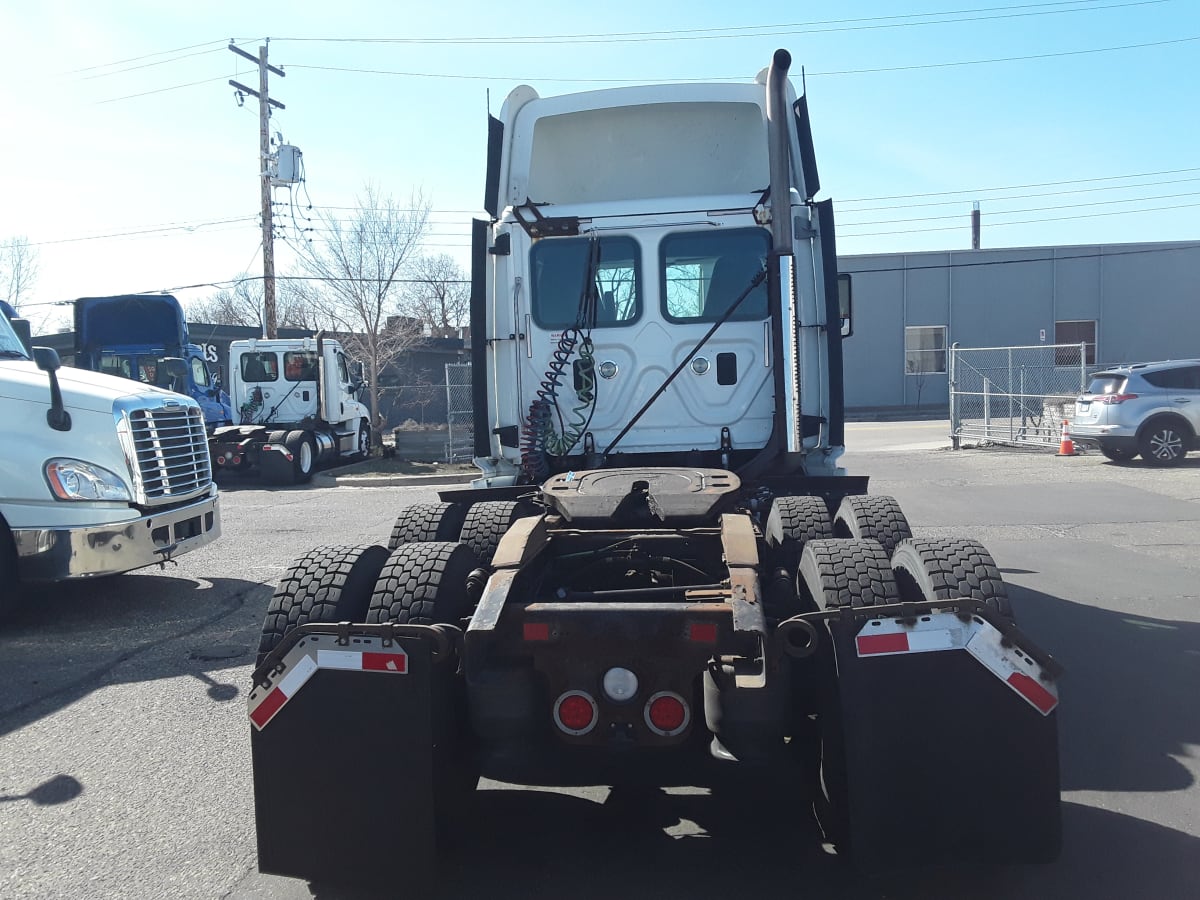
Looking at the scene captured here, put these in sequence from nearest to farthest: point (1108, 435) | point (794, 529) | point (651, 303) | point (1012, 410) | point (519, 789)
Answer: point (519, 789) → point (794, 529) → point (651, 303) → point (1108, 435) → point (1012, 410)

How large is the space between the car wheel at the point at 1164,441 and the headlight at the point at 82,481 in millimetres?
15629

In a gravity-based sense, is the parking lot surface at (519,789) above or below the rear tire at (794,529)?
below

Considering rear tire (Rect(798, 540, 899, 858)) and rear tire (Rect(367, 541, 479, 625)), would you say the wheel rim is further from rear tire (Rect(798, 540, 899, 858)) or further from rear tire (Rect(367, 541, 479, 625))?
rear tire (Rect(367, 541, 479, 625))

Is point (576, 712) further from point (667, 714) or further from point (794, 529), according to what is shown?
point (794, 529)

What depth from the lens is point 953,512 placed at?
12.9 m

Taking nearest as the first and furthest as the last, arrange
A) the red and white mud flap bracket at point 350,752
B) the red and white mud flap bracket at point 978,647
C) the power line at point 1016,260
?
the red and white mud flap bracket at point 978,647 → the red and white mud flap bracket at point 350,752 → the power line at point 1016,260

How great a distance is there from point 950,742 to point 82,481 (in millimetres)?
6704

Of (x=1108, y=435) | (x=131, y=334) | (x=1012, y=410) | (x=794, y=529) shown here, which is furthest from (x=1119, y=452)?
(x=131, y=334)

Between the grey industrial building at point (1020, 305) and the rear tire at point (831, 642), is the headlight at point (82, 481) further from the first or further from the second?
the grey industrial building at point (1020, 305)

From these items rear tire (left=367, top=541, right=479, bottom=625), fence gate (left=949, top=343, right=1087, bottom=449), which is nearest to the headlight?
rear tire (left=367, top=541, right=479, bottom=625)

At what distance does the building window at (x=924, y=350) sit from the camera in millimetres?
38562

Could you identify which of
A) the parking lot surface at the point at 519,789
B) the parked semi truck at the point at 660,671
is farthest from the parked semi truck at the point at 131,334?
the parked semi truck at the point at 660,671

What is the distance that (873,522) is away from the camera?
505cm

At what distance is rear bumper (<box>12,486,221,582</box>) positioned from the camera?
7352mm
